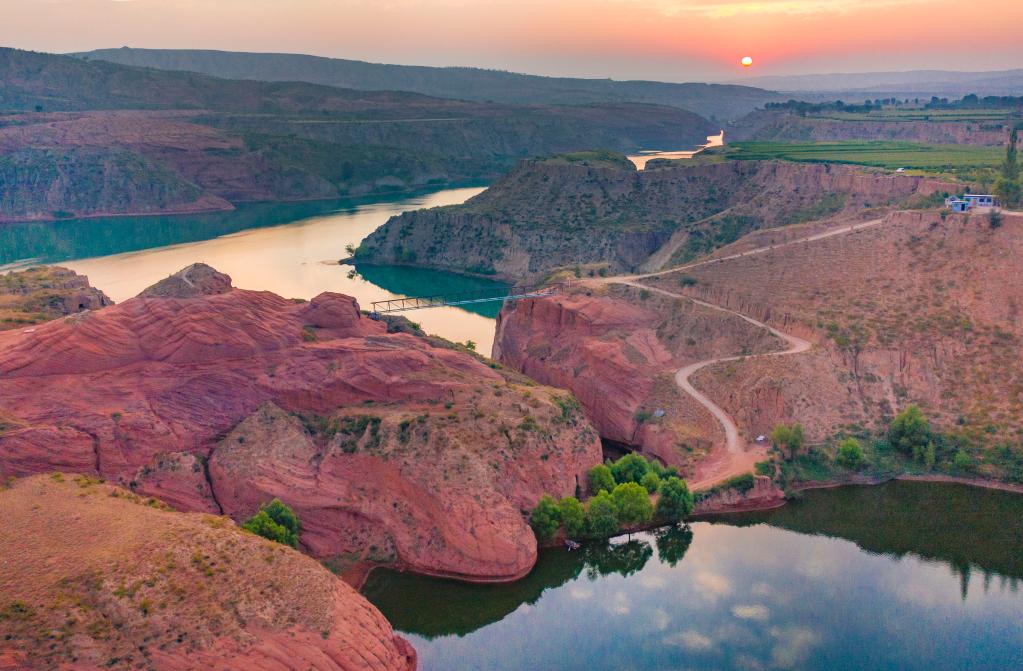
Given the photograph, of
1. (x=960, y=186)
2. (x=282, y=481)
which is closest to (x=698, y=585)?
(x=282, y=481)

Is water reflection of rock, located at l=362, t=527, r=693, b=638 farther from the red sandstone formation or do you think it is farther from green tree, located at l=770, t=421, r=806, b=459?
green tree, located at l=770, t=421, r=806, b=459

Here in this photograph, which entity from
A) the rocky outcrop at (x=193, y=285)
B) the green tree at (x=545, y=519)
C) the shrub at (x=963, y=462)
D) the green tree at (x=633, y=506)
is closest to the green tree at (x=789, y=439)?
the shrub at (x=963, y=462)

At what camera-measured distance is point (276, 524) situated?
54750mm

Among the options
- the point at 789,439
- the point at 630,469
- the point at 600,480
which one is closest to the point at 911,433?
the point at 789,439

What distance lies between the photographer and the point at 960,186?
328 feet

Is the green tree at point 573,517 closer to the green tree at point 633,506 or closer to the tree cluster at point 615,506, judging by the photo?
the tree cluster at point 615,506

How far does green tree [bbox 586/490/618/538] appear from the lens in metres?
58.2

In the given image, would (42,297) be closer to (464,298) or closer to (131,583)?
(131,583)

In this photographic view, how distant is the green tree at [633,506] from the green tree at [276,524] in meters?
18.9

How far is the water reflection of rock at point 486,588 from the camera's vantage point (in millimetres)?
52250

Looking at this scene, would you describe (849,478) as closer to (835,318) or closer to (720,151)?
(835,318)

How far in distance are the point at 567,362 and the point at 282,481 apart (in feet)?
98.0

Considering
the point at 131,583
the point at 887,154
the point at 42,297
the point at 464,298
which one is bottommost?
the point at 464,298

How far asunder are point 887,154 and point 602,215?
4029cm
